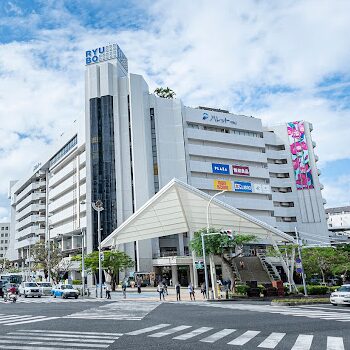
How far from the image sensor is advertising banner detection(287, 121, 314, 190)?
252ft

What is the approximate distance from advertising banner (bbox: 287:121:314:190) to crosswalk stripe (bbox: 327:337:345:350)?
68427 millimetres

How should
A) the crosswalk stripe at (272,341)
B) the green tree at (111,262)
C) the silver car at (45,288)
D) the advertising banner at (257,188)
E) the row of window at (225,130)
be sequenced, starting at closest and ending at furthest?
the crosswalk stripe at (272,341) → the silver car at (45,288) → the green tree at (111,262) → the row of window at (225,130) → the advertising banner at (257,188)

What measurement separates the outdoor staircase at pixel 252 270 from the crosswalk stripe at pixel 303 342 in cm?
3868

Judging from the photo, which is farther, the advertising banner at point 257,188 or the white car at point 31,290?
the advertising banner at point 257,188

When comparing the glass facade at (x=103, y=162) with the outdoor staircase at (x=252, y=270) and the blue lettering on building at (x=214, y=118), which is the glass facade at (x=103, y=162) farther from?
the outdoor staircase at (x=252, y=270)

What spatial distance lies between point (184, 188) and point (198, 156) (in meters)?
30.4

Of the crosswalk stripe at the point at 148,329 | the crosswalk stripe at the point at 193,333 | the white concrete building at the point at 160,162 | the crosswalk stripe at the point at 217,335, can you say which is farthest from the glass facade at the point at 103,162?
the crosswalk stripe at the point at 217,335

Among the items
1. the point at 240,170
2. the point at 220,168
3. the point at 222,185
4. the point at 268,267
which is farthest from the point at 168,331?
the point at 240,170

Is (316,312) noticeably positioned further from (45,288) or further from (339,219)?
(339,219)

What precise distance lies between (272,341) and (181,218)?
40.9 meters

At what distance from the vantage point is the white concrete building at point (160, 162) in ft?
215

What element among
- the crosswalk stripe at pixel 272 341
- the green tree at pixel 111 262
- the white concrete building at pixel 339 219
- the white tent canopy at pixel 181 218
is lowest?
the crosswalk stripe at pixel 272 341

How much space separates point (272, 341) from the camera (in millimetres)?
11047

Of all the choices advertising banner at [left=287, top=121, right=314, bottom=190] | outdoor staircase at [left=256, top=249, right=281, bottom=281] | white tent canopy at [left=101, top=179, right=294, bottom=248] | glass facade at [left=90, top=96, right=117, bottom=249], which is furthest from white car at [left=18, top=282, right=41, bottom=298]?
advertising banner at [left=287, top=121, right=314, bottom=190]
